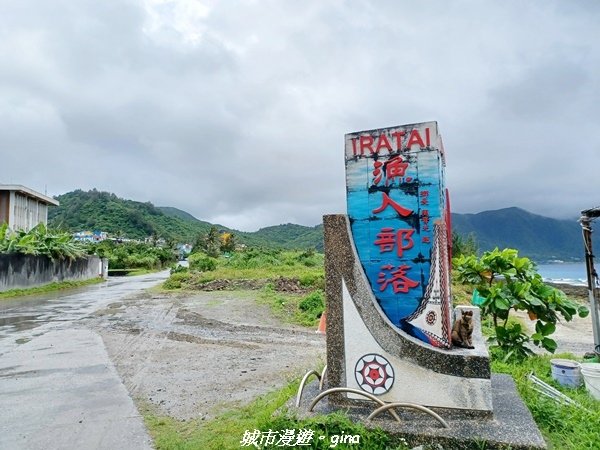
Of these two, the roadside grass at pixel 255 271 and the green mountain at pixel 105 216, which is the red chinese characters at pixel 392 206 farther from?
the green mountain at pixel 105 216

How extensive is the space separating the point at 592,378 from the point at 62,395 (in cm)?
617

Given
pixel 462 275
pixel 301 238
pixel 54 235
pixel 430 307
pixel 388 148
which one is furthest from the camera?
pixel 301 238

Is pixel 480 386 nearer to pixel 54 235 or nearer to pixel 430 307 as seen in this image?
pixel 430 307

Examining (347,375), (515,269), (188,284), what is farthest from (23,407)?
(188,284)

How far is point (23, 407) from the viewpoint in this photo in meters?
4.43

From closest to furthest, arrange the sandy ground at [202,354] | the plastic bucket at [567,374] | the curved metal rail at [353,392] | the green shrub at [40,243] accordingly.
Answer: the curved metal rail at [353,392]
the plastic bucket at [567,374]
the sandy ground at [202,354]
the green shrub at [40,243]

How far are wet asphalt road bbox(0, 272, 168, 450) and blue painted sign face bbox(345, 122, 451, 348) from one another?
2.55 m

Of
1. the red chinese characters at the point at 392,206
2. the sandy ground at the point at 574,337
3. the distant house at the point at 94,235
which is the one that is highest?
the distant house at the point at 94,235

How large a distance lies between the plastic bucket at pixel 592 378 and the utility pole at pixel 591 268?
129cm

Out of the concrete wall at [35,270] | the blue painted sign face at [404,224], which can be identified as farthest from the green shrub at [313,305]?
the concrete wall at [35,270]

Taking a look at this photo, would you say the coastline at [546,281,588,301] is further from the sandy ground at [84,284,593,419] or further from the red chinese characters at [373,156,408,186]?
the red chinese characters at [373,156,408,186]

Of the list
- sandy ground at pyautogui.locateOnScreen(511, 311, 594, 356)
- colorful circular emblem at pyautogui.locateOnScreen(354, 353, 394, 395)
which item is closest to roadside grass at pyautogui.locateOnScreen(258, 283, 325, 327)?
sandy ground at pyautogui.locateOnScreen(511, 311, 594, 356)

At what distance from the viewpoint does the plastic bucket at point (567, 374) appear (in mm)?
4648

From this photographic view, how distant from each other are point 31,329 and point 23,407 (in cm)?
609
